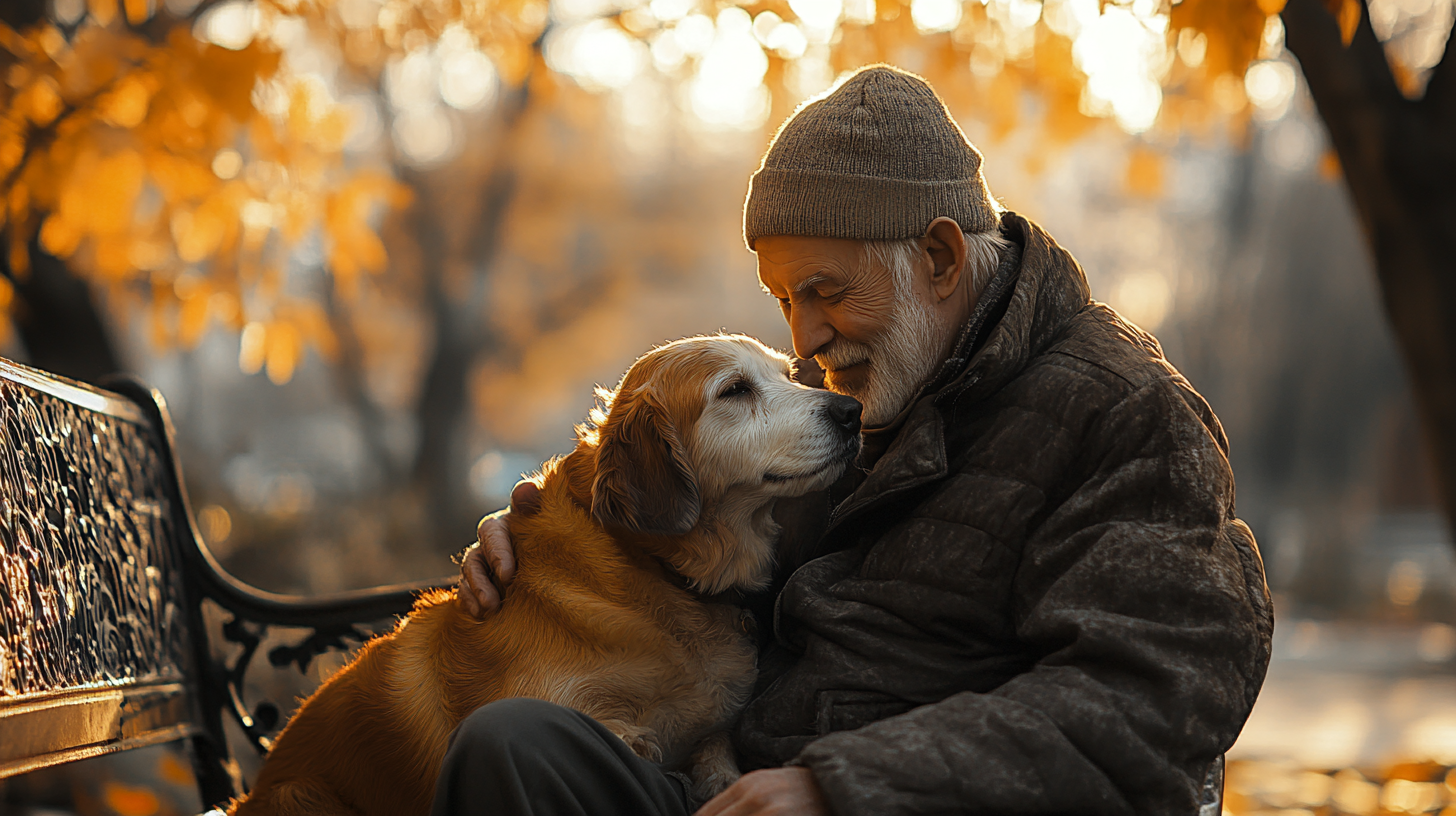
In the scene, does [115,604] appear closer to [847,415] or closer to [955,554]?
[847,415]

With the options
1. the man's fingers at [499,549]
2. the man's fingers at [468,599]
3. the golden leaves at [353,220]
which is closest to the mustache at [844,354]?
the man's fingers at [499,549]

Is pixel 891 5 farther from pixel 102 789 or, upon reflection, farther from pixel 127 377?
pixel 102 789

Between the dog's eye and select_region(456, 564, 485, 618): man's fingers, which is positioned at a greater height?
the dog's eye

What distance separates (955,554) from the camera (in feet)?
7.66

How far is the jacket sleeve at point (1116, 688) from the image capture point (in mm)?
1931

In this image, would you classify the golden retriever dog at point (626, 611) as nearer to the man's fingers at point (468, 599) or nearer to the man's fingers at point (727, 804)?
the man's fingers at point (468, 599)

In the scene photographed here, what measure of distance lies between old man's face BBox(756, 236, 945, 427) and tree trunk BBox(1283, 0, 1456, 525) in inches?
110

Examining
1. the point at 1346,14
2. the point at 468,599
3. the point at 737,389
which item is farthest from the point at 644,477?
Result: the point at 1346,14

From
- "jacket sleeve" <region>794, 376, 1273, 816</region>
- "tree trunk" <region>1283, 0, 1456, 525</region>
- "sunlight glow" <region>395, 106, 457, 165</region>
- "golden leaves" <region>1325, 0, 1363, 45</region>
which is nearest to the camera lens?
"jacket sleeve" <region>794, 376, 1273, 816</region>

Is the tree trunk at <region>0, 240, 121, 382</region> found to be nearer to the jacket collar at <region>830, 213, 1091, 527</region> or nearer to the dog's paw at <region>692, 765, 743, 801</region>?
the dog's paw at <region>692, 765, 743, 801</region>

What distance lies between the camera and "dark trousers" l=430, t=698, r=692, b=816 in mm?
2004

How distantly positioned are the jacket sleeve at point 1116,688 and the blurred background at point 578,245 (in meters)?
2.66

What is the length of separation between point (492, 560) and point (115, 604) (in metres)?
1.01

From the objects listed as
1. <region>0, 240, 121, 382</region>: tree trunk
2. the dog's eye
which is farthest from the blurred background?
the dog's eye
